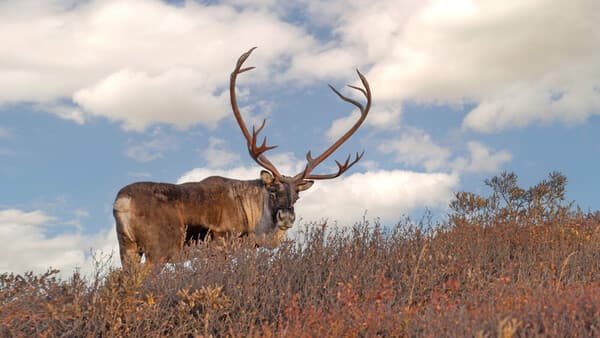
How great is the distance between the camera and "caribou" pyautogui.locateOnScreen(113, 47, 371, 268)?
29.8 feet

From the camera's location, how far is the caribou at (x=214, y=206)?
9.09m

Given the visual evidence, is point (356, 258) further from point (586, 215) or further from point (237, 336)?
point (586, 215)

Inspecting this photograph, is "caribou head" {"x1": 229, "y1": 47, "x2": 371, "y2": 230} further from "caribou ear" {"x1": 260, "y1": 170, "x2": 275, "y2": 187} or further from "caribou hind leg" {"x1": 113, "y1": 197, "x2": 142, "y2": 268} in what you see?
"caribou hind leg" {"x1": 113, "y1": 197, "x2": 142, "y2": 268}

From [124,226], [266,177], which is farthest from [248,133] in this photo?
[124,226]

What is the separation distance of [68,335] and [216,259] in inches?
74.3

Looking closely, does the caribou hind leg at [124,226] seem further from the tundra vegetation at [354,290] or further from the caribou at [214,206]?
the tundra vegetation at [354,290]

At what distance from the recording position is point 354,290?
19.3 feet

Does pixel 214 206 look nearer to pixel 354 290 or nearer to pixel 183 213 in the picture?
pixel 183 213

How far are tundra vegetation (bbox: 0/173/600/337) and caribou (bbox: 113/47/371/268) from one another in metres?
1.91

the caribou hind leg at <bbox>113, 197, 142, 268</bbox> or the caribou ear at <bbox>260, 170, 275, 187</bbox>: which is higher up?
the caribou ear at <bbox>260, 170, 275, 187</bbox>

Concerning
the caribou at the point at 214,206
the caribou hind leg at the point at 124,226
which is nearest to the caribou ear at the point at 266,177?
the caribou at the point at 214,206

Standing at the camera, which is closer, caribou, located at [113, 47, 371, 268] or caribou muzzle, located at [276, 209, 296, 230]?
caribou, located at [113, 47, 371, 268]

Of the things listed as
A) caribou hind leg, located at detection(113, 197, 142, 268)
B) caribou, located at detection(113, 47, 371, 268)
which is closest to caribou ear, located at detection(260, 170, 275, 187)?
caribou, located at detection(113, 47, 371, 268)

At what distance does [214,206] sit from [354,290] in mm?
4276
